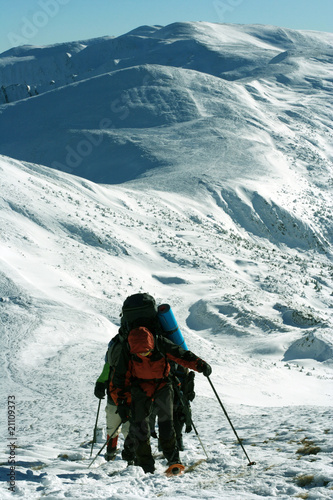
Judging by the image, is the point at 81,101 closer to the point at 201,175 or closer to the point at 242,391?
the point at 201,175

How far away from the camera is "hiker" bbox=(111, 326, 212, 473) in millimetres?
5652

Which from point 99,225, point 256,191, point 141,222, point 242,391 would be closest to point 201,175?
point 256,191

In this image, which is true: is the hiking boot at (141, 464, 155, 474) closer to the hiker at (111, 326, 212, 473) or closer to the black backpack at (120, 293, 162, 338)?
the hiker at (111, 326, 212, 473)

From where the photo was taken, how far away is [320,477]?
467cm

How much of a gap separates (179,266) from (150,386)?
727 inches

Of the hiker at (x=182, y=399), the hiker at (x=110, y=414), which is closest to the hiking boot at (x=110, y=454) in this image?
the hiker at (x=110, y=414)

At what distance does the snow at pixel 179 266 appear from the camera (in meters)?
6.20

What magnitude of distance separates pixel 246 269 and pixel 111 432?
19525 millimetres

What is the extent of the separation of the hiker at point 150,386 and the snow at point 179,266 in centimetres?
30

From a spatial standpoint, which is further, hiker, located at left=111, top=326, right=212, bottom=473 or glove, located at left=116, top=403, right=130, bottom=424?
glove, located at left=116, top=403, right=130, bottom=424

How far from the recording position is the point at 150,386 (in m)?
5.80

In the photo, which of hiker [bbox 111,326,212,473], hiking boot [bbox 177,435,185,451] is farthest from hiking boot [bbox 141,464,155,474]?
hiking boot [bbox 177,435,185,451]

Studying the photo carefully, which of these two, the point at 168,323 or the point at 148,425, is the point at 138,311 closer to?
the point at 168,323

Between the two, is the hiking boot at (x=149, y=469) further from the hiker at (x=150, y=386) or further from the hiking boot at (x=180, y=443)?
the hiking boot at (x=180, y=443)
